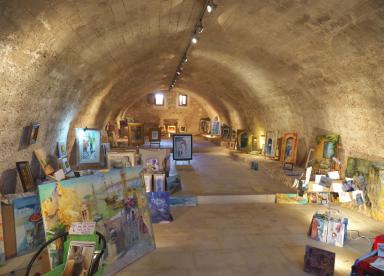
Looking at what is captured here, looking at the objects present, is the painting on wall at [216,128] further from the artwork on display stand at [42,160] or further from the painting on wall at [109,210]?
the painting on wall at [109,210]

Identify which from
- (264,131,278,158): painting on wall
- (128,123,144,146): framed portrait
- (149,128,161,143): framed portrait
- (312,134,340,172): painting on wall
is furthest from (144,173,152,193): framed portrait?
(149,128,161,143): framed portrait

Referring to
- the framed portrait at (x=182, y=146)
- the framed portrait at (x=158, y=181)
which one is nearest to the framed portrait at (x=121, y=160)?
the framed portrait at (x=158, y=181)

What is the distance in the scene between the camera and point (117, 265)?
408 centimetres

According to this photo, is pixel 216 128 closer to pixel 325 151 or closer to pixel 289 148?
pixel 289 148

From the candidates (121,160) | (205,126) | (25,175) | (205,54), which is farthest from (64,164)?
(205,126)

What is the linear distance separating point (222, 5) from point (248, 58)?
3.33 metres

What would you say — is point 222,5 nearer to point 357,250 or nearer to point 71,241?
point 71,241

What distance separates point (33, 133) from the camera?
5.88 m

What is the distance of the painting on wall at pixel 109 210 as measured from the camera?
11.9ft

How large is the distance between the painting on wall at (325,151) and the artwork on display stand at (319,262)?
444 centimetres

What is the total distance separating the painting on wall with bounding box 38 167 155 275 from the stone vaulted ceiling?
1.99 metres

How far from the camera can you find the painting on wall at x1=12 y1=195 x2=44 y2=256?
14.6 feet

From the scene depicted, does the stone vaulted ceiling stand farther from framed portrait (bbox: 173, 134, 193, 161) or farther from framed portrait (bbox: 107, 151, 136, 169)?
framed portrait (bbox: 173, 134, 193, 161)

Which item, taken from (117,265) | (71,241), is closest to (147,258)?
(117,265)
